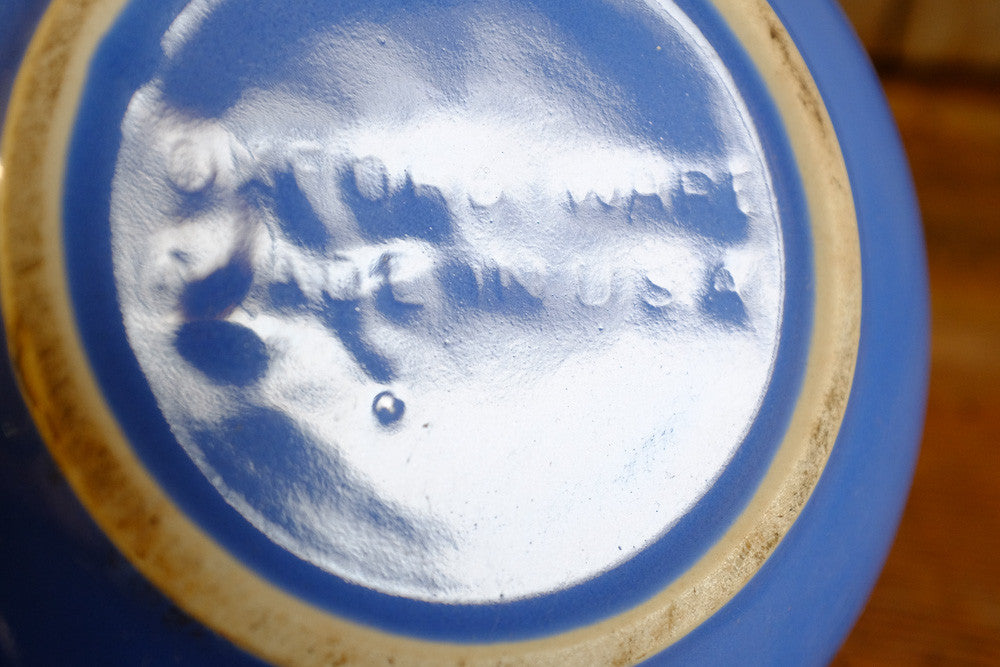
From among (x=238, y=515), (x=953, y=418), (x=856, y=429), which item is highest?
(x=953, y=418)

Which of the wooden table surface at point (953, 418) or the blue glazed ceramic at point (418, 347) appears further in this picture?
the wooden table surface at point (953, 418)

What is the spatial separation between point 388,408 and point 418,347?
0.03 meters

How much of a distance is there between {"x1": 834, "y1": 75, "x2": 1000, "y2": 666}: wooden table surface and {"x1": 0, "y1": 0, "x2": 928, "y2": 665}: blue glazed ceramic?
0.43 meters

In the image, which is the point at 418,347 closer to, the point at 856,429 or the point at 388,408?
the point at 388,408

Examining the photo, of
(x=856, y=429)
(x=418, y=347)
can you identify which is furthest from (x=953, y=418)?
(x=418, y=347)

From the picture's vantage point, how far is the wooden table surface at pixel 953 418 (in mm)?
764

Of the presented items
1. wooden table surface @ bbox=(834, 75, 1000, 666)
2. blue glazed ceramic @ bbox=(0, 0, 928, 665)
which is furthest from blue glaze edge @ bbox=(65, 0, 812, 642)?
wooden table surface @ bbox=(834, 75, 1000, 666)

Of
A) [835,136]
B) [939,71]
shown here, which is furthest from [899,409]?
[939,71]

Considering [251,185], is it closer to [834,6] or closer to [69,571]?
[69,571]

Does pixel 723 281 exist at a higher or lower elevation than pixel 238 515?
higher

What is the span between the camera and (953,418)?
834mm

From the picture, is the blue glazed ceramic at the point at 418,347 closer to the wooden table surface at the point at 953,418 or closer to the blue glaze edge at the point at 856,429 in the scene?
the blue glaze edge at the point at 856,429

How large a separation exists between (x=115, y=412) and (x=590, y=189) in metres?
0.24

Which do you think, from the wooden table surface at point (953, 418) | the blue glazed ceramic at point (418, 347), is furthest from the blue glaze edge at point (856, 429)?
the wooden table surface at point (953, 418)
